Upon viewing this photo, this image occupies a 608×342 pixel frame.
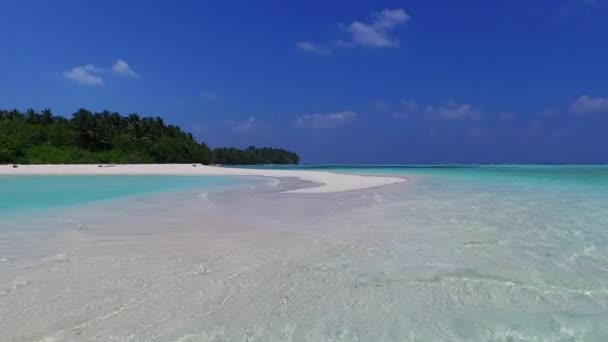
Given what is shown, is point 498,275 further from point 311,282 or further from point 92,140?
point 92,140

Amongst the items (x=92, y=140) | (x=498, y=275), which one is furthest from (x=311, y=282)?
(x=92, y=140)

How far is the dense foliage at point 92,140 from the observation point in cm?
3897

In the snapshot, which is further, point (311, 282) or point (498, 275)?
point (498, 275)

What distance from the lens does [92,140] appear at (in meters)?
50.9

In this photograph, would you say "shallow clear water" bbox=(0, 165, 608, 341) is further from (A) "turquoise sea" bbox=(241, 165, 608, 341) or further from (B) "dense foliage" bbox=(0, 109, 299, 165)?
(B) "dense foliage" bbox=(0, 109, 299, 165)

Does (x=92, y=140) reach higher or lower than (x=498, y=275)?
higher

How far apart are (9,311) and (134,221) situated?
347cm

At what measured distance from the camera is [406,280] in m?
2.97

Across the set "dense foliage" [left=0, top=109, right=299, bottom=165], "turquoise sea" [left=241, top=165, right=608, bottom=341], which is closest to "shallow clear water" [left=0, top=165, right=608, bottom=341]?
"turquoise sea" [left=241, top=165, right=608, bottom=341]

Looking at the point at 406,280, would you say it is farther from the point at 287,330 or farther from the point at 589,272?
the point at 589,272

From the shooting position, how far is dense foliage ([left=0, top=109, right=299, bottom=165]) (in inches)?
1534

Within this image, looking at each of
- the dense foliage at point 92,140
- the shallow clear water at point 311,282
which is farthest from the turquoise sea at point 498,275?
the dense foliage at point 92,140

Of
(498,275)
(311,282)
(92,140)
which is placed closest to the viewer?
(311,282)

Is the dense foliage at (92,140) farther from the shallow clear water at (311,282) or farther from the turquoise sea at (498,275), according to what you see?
the turquoise sea at (498,275)
